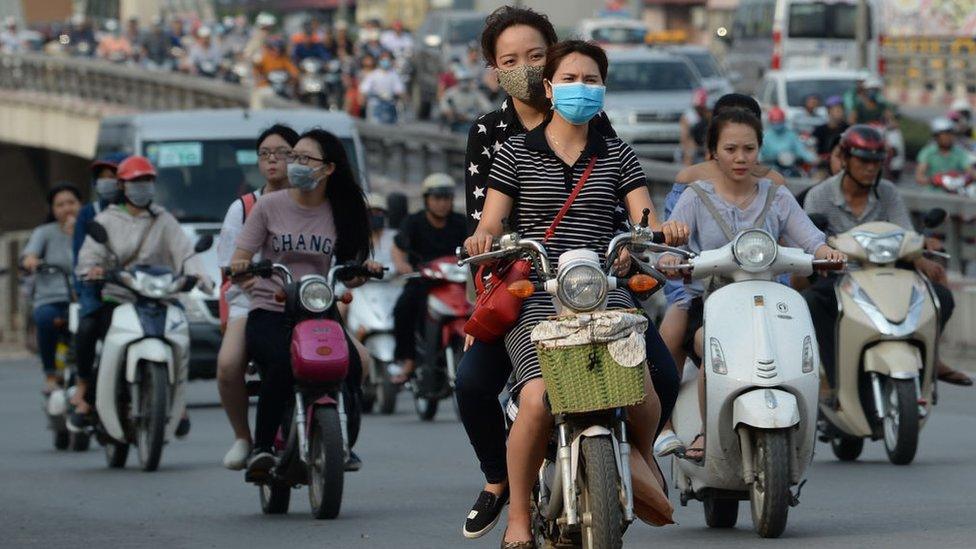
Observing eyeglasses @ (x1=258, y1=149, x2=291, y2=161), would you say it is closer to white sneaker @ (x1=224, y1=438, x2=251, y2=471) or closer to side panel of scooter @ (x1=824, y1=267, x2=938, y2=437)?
white sneaker @ (x1=224, y1=438, x2=251, y2=471)

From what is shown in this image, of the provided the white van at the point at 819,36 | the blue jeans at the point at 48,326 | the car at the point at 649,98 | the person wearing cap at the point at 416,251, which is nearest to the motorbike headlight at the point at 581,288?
the blue jeans at the point at 48,326

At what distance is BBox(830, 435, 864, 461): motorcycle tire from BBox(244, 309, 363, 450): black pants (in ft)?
9.55

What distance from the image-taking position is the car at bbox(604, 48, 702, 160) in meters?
37.8

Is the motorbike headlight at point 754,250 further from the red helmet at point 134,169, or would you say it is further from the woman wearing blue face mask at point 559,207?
the red helmet at point 134,169

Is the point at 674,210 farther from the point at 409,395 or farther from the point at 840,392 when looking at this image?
the point at 409,395

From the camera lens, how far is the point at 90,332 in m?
13.7

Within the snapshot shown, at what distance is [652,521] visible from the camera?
7.58 m

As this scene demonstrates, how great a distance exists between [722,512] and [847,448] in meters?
3.05

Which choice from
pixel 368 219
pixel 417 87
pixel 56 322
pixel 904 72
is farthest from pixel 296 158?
pixel 904 72

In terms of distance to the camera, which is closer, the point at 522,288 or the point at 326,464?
the point at 522,288

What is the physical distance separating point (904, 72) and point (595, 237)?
177 feet

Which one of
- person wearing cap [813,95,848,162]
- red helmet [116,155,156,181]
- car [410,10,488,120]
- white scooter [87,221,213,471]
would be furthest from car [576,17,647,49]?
white scooter [87,221,213,471]

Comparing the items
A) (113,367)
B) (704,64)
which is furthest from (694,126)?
(113,367)

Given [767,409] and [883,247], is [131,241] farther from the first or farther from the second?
[767,409]
